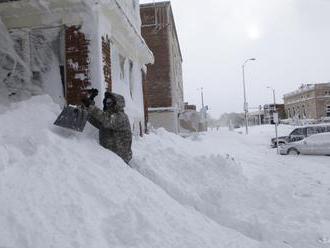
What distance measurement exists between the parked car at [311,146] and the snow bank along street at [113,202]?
16659 mm

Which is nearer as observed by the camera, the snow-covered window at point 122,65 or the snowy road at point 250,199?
the snowy road at point 250,199

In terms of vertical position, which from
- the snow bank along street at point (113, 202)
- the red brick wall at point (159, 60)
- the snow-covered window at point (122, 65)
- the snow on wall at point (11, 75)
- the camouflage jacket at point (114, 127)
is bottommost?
the snow bank along street at point (113, 202)

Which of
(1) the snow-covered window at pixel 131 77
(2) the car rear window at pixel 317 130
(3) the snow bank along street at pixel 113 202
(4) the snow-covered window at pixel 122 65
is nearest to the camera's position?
(3) the snow bank along street at pixel 113 202

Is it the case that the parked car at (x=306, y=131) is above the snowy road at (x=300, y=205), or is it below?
above

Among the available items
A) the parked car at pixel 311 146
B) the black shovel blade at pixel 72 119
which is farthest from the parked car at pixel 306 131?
the black shovel blade at pixel 72 119

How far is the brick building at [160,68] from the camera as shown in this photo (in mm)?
29125

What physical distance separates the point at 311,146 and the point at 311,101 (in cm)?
6985

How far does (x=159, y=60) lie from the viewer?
30.1 m

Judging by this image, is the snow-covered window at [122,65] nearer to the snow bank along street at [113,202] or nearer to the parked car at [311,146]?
the snow bank along street at [113,202]

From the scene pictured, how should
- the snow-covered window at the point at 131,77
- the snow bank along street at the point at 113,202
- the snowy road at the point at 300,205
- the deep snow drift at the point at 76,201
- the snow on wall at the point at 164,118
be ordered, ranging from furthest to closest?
the snow on wall at the point at 164,118
the snow-covered window at the point at 131,77
the snowy road at the point at 300,205
the snow bank along street at the point at 113,202
the deep snow drift at the point at 76,201

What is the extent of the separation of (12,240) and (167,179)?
4.16 metres

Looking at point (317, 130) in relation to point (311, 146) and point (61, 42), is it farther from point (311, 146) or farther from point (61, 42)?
point (61, 42)

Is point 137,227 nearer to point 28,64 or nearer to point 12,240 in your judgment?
point 12,240

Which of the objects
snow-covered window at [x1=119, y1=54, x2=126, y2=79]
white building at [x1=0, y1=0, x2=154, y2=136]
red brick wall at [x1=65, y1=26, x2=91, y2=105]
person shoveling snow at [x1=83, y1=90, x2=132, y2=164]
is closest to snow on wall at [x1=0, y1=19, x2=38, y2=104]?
white building at [x1=0, y1=0, x2=154, y2=136]
